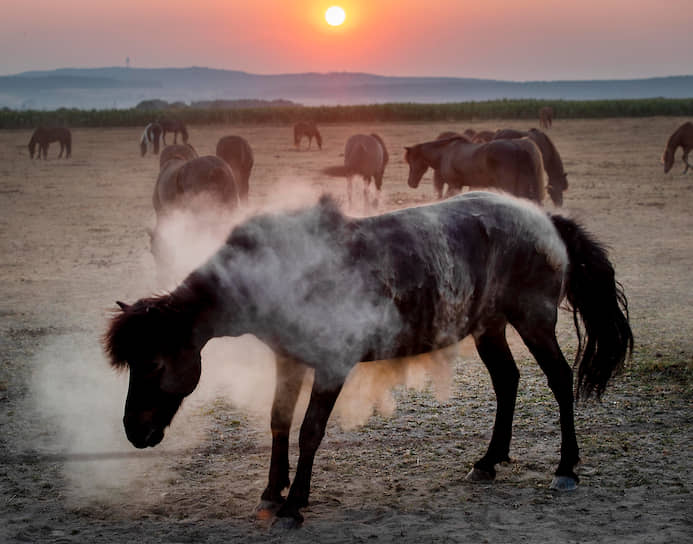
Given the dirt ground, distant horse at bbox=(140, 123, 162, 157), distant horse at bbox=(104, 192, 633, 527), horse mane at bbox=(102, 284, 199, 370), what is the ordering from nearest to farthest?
1. horse mane at bbox=(102, 284, 199, 370)
2. distant horse at bbox=(104, 192, 633, 527)
3. the dirt ground
4. distant horse at bbox=(140, 123, 162, 157)

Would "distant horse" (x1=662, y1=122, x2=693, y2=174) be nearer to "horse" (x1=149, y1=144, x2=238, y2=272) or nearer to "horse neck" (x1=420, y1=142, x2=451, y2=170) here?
"horse neck" (x1=420, y1=142, x2=451, y2=170)

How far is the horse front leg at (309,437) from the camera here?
3.92 m

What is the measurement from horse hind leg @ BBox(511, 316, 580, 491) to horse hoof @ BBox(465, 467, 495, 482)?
0.35m

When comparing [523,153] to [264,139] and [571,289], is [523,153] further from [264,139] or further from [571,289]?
[264,139]

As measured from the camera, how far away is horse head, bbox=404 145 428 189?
15.9 meters

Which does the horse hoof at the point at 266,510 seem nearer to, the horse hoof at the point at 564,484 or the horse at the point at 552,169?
the horse hoof at the point at 564,484

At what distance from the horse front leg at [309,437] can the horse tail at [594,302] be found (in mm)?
1640

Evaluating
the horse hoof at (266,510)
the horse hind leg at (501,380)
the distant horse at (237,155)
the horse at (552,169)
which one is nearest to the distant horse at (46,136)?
the distant horse at (237,155)

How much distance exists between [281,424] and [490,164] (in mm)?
10461

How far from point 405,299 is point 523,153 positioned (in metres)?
9.99

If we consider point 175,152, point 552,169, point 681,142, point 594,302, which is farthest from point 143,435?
point 681,142

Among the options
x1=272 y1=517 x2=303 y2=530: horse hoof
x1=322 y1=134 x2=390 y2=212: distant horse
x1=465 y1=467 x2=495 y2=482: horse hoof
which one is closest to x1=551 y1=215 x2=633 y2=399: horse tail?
Answer: x1=465 y1=467 x2=495 y2=482: horse hoof

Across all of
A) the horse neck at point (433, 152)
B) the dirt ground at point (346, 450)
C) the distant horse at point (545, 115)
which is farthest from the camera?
the distant horse at point (545, 115)

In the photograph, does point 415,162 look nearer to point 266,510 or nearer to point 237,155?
point 237,155
